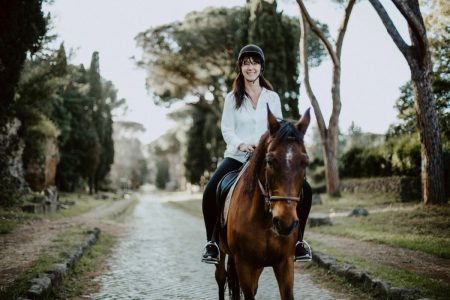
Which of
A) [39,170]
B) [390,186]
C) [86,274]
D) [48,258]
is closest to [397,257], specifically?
[86,274]

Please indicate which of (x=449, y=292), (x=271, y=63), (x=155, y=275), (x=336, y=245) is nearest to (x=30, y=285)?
(x=155, y=275)

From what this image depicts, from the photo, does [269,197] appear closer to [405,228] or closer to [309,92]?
[405,228]

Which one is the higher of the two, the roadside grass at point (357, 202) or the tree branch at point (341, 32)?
the tree branch at point (341, 32)

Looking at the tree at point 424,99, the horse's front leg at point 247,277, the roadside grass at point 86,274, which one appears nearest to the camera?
the horse's front leg at point 247,277

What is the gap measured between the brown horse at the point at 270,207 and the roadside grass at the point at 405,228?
18.6 feet

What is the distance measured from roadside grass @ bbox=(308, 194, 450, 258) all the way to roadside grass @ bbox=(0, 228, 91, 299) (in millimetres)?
6924

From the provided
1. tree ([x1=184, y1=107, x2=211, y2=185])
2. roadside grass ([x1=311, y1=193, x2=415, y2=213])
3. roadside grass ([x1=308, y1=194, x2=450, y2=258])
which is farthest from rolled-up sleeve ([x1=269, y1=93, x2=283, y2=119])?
tree ([x1=184, y1=107, x2=211, y2=185])

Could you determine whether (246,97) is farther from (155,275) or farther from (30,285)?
(155,275)

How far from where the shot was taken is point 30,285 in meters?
5.61

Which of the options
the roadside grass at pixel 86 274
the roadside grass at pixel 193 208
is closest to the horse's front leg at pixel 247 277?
the roadside grass at pixel 86 274

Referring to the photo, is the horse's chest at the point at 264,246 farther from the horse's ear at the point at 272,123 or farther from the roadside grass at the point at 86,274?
the roadside grass at the point at 86,274

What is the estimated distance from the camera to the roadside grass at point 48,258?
5360 millimetres

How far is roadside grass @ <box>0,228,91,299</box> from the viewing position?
5.36m

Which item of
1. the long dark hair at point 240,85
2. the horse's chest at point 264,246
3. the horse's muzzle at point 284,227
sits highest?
the long dark hair at point 240,85
